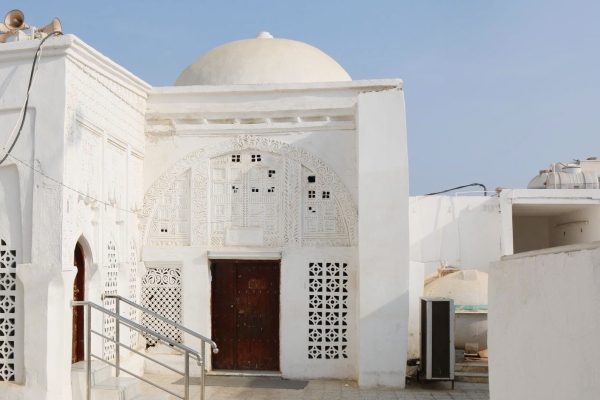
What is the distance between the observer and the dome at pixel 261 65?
11719 mm

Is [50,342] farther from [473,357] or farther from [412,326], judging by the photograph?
[473,357]

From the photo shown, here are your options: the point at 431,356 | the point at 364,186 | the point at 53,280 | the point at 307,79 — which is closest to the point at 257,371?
the point at 431,356

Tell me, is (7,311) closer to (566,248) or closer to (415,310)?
(566,248)

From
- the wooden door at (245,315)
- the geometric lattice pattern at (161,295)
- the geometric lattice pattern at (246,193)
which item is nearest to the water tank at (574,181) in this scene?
the geometric lattice pattern at (246,193)

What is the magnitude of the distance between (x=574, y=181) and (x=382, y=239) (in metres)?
6.99

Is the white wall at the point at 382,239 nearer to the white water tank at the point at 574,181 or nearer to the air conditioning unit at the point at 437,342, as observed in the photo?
the air conditioning unit at the point at 437,342

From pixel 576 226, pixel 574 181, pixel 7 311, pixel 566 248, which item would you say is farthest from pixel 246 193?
pixel 576 226

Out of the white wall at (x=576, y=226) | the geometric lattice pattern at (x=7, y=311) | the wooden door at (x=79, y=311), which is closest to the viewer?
the geometric lattice pattern at (x=7, y=311)

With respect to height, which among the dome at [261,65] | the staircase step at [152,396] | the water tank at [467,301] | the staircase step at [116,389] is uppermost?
the dome at [261,65]

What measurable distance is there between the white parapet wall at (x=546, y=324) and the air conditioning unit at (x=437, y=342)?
3.69 m

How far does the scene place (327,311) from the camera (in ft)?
33.2

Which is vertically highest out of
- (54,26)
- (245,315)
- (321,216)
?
(54,26)

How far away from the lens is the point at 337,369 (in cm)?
1005

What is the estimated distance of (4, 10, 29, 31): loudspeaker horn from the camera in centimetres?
861
